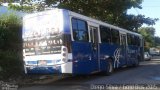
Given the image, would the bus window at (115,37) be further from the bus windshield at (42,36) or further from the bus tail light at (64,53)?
the bus tail light at (64,53)

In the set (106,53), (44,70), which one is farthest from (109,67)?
(44,70)

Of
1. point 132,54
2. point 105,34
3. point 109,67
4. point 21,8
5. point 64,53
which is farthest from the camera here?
point 132,54

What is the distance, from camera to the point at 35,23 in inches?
598

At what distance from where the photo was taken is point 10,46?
18703 mm

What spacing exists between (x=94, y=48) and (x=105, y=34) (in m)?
2.25

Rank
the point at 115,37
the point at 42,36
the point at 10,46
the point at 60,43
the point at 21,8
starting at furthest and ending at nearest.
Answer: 1. the point at 21,8
2. the point at 115,37
3. the point at 10,46
4. the point at 42,36
5. the point at 60,43

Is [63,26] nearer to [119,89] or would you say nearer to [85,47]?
[85,47]

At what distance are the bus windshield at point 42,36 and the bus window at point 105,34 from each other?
4.33m

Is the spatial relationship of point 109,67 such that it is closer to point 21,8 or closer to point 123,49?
point 123,49

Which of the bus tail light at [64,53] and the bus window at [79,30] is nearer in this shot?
the bus tail light at [64,53]

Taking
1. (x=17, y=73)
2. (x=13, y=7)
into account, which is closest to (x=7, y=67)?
(x=17, y=73)

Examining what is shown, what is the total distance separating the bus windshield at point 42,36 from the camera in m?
14.4

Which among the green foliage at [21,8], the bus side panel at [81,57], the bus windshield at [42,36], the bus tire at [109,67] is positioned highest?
the green foliage at [21,8]

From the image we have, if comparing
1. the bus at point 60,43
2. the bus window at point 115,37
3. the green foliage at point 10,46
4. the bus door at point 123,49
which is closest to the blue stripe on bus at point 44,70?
the bus at point 60,43
